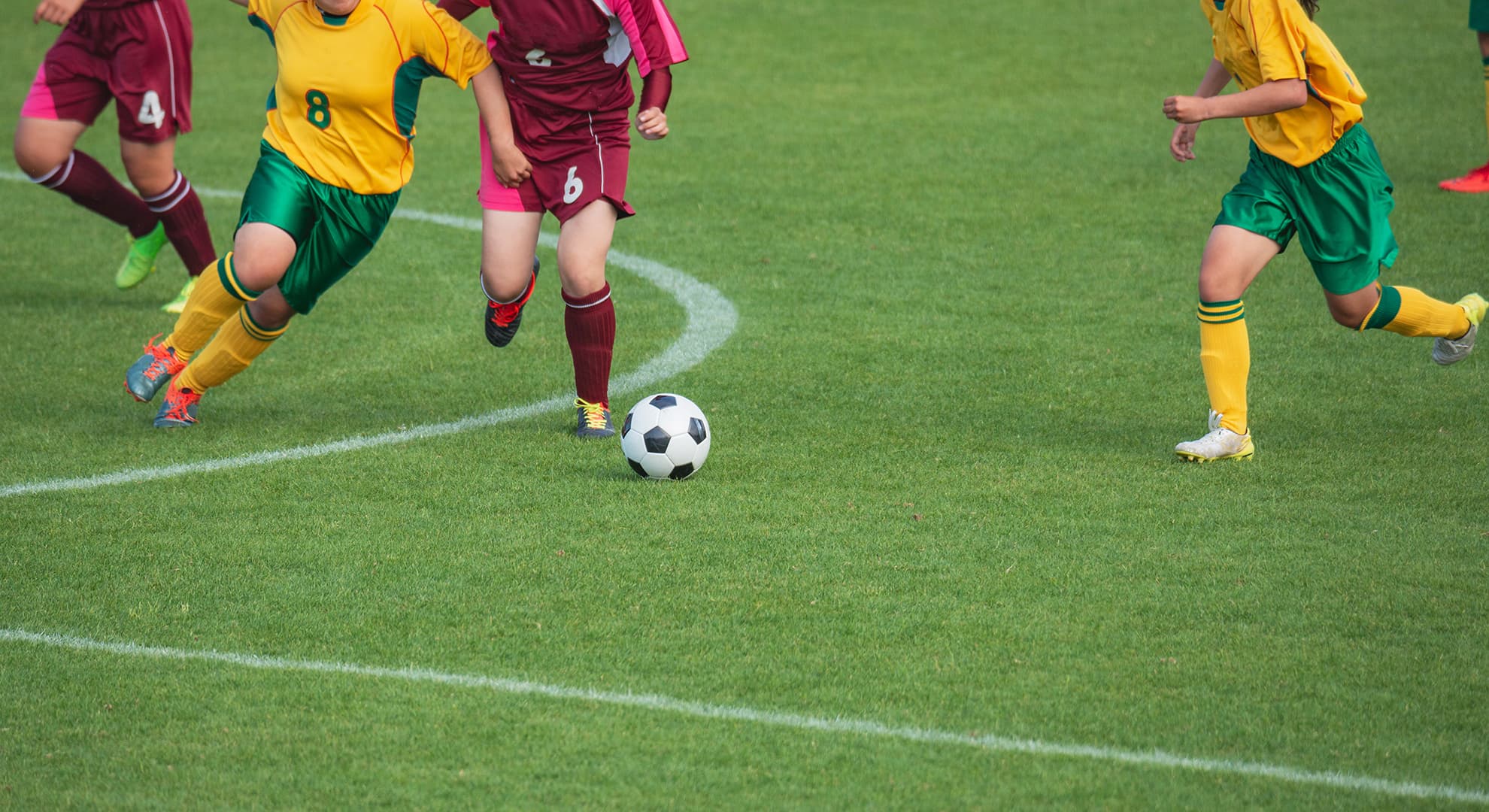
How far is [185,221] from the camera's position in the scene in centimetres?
814

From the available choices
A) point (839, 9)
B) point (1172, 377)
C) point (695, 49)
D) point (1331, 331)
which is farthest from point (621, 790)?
point (839, 9)

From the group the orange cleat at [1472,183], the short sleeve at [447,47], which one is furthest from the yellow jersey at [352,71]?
the orange cleat at [1472,183]

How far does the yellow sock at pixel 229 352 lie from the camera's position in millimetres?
6336

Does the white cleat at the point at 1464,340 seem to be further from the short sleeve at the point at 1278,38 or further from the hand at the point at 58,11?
the hand at the point at 58,11

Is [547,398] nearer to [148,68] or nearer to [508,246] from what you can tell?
[508,246]

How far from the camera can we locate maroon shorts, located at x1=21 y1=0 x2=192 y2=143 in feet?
25.4

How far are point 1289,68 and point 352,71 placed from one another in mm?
3420

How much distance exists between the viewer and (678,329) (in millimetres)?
7805

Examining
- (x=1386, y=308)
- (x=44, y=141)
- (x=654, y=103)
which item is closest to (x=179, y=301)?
(x=44, y=141)

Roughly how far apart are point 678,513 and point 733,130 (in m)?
7.52

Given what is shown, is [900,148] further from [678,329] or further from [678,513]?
[678,513]

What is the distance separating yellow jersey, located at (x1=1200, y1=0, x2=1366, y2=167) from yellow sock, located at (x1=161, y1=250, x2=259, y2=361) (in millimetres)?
3800

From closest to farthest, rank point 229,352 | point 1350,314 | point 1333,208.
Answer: point 1333,208 < point 1350,314 < point 229,352

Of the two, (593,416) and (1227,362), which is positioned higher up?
(1227,362)
